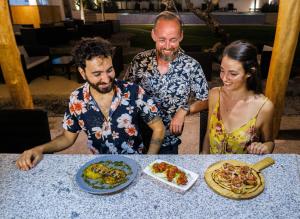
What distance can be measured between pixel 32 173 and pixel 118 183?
587mm

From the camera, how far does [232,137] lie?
6.38 feet

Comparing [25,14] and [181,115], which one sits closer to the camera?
[181,115]

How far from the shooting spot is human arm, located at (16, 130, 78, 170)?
167cm

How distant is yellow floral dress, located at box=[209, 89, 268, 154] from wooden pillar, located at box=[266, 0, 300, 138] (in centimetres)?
172

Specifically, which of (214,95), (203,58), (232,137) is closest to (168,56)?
(214,95)

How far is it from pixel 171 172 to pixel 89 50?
98 cm

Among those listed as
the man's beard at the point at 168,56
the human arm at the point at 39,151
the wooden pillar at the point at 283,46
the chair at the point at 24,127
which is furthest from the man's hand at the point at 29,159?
the wooden pillar at the point at 283,46

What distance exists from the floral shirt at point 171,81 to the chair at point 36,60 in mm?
5596

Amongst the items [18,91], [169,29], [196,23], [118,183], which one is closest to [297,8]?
[169,29]

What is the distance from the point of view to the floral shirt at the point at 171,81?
90.5 inches

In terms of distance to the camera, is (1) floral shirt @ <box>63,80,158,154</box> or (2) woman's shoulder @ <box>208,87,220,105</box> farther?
(2) woman's shoulder @ <box>208,87,220,105</box>

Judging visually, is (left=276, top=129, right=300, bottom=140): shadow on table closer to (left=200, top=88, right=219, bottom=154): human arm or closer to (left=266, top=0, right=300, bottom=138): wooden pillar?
(left=266, top=0, right=300, bottom=138): wooden pillar

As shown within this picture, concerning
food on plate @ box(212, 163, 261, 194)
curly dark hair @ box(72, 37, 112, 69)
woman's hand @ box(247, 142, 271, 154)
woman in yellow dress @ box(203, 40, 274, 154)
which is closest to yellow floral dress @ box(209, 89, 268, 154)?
woman in yellow dress @ box(203, 40, 274, 154)

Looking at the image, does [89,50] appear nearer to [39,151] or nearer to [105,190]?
[39,151]
